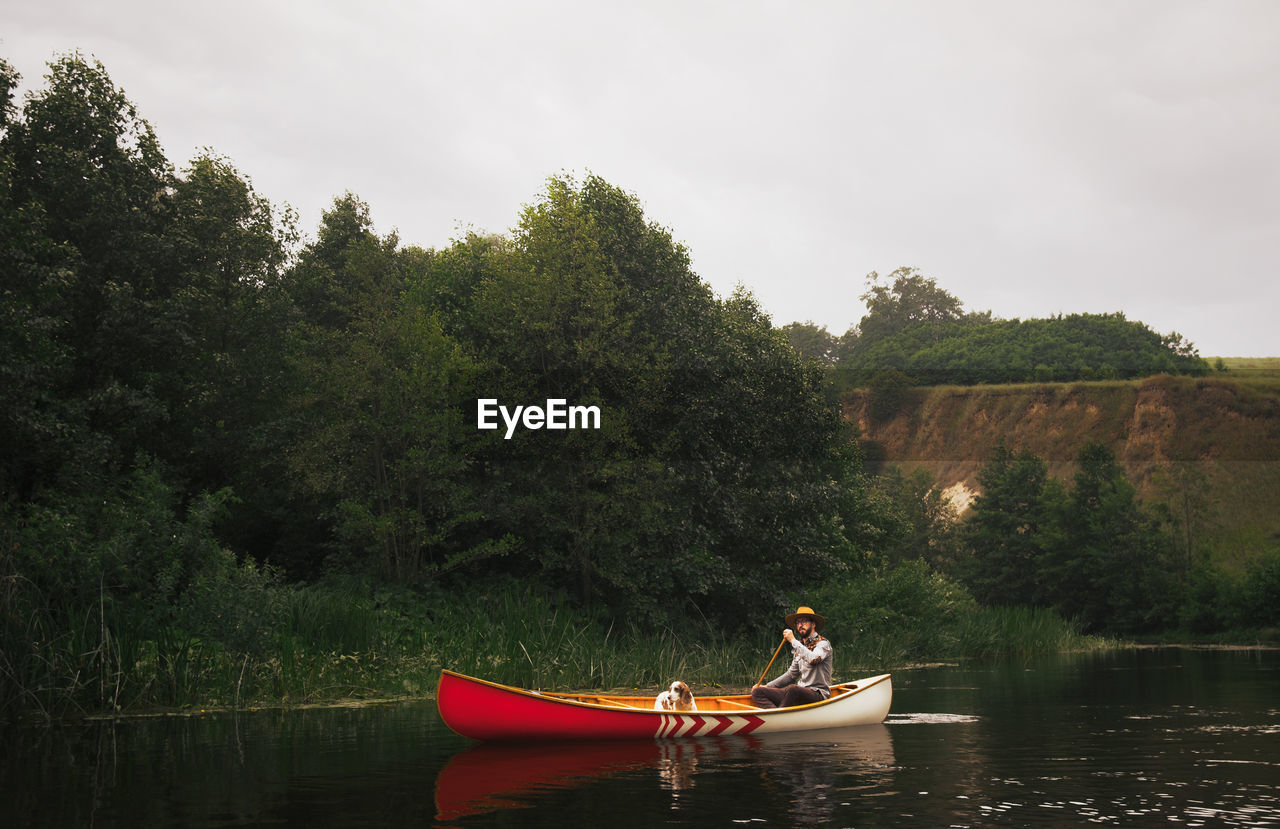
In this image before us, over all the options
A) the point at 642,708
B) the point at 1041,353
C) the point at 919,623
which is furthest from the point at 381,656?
the point at 1041,353

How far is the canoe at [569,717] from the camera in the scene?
1373 centimetres

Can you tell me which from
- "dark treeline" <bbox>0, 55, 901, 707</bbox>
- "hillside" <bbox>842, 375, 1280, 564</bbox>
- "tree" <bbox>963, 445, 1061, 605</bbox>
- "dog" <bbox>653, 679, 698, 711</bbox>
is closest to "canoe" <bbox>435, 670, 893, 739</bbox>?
"dog" <bbox>653, 679, 698, 711</bbox>

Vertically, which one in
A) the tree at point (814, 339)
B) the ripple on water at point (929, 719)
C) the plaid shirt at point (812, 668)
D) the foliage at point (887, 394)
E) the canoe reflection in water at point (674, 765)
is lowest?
the ripple on water at point (929, 719)

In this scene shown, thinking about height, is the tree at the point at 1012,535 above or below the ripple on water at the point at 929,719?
above

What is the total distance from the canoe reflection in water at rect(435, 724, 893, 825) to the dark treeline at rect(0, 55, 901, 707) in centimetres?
1251

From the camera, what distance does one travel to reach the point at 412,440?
28.6 metres

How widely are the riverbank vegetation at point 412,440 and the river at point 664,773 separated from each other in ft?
16.5

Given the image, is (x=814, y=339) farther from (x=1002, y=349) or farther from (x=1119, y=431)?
(x=1119, y=431)

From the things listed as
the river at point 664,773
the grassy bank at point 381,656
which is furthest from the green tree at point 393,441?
the river at point 664,773

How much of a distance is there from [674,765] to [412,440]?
57.1 feet

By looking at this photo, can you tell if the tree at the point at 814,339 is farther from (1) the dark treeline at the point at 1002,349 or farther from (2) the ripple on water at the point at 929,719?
(2) the ripple on water at the point at 929,719

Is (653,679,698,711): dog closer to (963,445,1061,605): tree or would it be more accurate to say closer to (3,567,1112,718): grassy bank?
(3,567,1112,718): grassy bank

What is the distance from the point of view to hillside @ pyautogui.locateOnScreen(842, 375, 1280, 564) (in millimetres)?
66750

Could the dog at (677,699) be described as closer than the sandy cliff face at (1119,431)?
Yes
